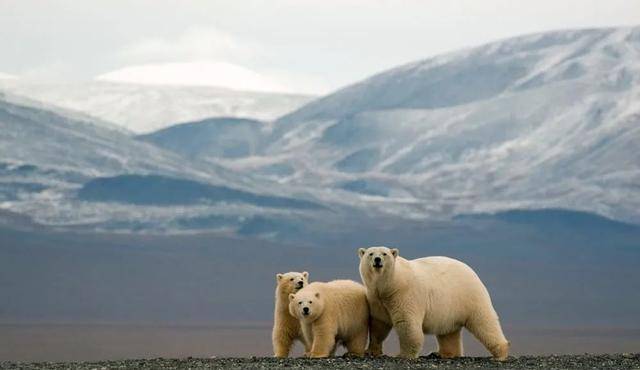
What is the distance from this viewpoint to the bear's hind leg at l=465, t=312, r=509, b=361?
46.7 feet

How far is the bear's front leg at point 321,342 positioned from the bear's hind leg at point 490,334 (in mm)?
1702

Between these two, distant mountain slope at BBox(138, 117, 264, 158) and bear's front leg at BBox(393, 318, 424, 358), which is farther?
distant mountain slope at BBox(138, 117, 264, 158)

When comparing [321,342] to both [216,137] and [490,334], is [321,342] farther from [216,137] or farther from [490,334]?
[216,137]

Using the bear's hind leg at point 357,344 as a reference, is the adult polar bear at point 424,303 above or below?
above

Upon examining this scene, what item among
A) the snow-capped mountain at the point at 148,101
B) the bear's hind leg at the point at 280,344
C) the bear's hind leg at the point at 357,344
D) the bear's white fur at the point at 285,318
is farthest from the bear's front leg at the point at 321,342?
the snow-capped mountain at the point at 148,101

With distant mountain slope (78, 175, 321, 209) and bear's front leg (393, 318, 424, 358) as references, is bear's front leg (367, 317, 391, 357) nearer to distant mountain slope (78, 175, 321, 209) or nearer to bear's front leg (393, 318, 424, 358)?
bear's front leg (393, 318, 424, 358)

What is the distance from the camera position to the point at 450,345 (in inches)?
574

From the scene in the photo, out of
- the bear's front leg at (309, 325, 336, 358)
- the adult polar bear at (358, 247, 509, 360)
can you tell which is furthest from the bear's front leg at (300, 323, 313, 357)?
the adult polar bear at (358, 247, 509, 360)

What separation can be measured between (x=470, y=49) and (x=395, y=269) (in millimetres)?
97891

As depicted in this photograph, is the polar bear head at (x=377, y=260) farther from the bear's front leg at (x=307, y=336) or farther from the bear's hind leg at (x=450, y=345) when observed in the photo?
the bear's hind leg at (x=450, y=345)

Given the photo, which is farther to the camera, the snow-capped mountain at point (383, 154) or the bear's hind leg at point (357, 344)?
the snow-capped mountain at point (383, 154)

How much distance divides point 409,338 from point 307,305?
3.86 ft

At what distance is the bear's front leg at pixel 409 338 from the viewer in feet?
44.6

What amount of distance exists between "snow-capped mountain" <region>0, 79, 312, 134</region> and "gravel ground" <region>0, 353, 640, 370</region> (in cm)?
9444
